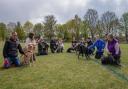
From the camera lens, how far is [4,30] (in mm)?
82062

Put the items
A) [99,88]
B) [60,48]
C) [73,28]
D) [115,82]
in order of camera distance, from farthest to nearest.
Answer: [73,28] → [60,48] → [115,82] → [99,88]

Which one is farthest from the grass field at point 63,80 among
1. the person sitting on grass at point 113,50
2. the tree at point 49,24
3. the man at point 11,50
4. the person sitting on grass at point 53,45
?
the tree at point 49,24

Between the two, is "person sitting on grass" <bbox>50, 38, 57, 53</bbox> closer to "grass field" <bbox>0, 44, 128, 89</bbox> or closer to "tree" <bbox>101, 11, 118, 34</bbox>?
"grass field" <bbox>0, 44, 128, 89</bbox>

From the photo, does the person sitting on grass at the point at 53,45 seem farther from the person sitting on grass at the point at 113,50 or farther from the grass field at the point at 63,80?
the grass field at the point at 63,80

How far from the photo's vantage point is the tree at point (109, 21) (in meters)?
68.1

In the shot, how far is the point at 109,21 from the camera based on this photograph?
68.8 metres

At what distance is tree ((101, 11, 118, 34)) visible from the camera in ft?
223

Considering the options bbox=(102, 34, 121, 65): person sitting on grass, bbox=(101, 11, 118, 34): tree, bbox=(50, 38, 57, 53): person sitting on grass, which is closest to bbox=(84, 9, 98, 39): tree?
bbox=(101, 11, 118, 34): tree

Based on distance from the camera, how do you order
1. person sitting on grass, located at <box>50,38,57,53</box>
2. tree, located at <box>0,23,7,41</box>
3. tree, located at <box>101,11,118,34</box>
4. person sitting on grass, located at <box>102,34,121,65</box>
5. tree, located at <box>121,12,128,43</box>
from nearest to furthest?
person sitting on grass, located at <box>102,34,121,65</box> → person sitting on grass, located at <box>50,38,57,53</box> → tree, located at <box>101,11,118,34</box> → tree, located at <box>121,12,128,43</box> → tree, located at <box>0,23,7,41</box>

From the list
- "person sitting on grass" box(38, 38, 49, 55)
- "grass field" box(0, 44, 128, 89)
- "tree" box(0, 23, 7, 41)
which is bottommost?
"grass field" box(0, 44, 128, 89)

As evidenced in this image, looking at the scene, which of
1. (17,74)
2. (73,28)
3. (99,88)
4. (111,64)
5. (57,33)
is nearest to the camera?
(99,88)

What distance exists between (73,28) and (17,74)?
69127mm

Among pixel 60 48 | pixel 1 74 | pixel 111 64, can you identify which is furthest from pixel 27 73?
pixel 60 48

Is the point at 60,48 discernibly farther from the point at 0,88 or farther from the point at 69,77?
the point at 0,88
